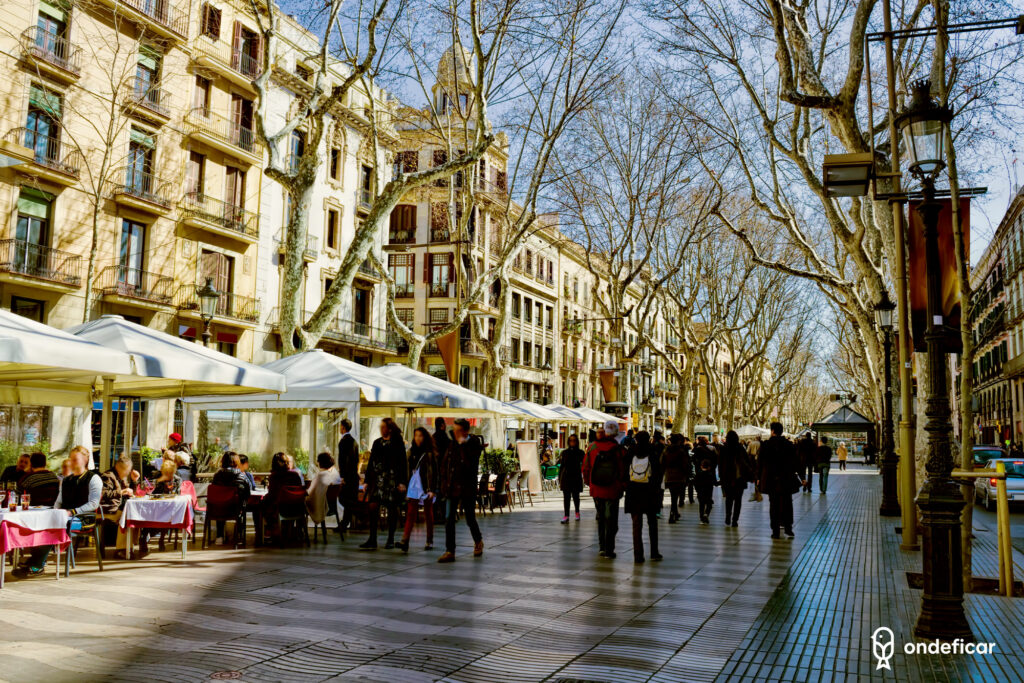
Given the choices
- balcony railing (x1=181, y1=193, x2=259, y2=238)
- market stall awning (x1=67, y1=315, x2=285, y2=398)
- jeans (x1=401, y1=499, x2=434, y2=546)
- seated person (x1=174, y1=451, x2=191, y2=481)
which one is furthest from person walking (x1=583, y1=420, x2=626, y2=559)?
balcony railing (x1=181, y1=193, x2=259, y2=238)

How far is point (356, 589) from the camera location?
7.89 metres

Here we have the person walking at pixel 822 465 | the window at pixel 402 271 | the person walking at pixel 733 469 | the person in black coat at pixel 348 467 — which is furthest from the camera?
the window at pixel 402 271

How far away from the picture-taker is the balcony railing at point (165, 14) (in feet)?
84.2

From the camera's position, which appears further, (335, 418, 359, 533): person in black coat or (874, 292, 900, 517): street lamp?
(874, 292, 900, 517): street lamp

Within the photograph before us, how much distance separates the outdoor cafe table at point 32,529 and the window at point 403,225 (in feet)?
124

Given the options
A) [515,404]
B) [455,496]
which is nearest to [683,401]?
[515,404]

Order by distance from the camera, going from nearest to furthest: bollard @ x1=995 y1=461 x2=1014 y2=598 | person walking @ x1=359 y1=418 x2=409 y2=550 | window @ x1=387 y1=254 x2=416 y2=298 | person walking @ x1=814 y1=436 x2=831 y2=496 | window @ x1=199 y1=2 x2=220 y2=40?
bollard @ x1=995 y1=461 x2=1014 y2=598 < person walking @ x1=359 y1=418 x2=409 y2=550 < person walking @ x1=814 y1=436 x2=831 y2=496 < window @ x1=199 y1=2 x2=220 y2=40 < window @ x1=387 y1=254 x2=416 y2=298

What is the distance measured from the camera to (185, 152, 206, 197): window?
2800 centimetres

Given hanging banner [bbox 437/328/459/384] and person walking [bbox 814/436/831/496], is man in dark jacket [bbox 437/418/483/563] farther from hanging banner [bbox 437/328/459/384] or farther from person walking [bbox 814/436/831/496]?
person walking [bbox 814/436/831/496]

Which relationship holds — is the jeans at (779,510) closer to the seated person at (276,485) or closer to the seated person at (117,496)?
the seated person at (276,485)

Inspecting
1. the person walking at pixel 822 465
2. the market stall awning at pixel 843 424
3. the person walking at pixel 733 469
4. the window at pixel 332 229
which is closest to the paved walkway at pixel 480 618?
the person walking at pixel 733 469

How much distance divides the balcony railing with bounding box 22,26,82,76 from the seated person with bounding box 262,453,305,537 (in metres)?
16.9

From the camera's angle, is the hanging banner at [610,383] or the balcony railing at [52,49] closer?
the balcony railing at [52,49]

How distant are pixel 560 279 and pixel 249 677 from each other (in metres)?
55.0
